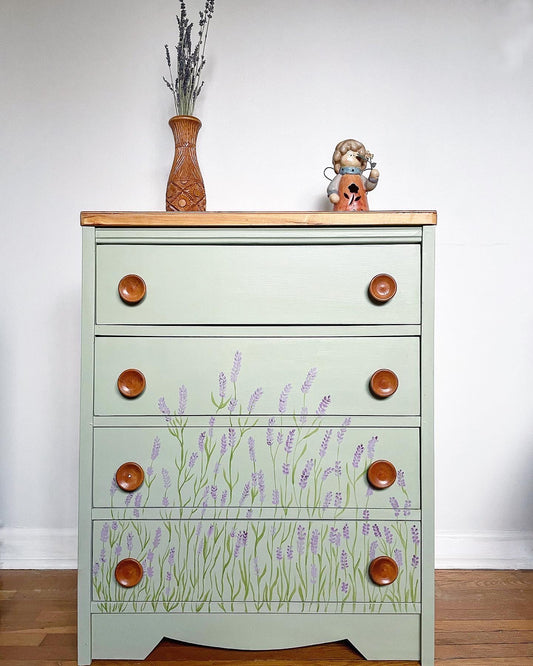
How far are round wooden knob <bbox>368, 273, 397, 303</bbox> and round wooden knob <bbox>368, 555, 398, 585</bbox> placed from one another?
0.57 metres

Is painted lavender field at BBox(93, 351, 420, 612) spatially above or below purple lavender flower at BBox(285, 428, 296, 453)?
below

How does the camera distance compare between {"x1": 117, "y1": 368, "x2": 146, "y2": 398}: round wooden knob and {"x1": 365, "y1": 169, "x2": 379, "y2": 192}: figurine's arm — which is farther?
{"x1": 365, "y1": 169, "x2": 379, "y2": 192}: figurine's arm

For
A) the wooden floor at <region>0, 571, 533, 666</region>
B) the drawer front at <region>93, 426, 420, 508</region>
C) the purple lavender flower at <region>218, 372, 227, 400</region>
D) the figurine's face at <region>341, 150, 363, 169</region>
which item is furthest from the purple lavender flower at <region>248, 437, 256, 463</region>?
the figurine's face at <region>341, 150, 363, 169</region>

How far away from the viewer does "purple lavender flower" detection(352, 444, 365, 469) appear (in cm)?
121

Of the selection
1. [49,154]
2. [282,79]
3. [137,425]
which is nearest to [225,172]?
[282,79]

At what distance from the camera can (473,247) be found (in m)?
1.80

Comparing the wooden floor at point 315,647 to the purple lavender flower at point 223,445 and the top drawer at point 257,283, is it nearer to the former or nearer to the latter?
the purple lavender flower at point 223,445

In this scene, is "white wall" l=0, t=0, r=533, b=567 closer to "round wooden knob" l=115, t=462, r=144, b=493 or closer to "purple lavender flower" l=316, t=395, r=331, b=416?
"round wooden knob" l=115, t=462, r=144, b=493

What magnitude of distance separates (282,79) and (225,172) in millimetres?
351

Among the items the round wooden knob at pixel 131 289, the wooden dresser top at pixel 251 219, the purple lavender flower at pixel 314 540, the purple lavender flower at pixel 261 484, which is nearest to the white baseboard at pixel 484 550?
the purple lavender flower at pixel 314 540

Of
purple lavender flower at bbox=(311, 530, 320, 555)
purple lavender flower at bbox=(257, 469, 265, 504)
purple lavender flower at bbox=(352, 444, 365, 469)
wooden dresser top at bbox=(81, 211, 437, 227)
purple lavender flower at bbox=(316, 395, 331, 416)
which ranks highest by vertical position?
wooden dresser top at bbox=(81, 211, 437, 227)

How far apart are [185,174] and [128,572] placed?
0.99 meters

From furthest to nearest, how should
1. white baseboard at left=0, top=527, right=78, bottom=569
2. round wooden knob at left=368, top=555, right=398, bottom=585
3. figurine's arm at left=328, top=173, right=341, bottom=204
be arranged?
white baseboard at left=0, top=527, right=78, bottom=569 → figurine's arm at left=328, top=173, right=341, bottom=204 → round wooden knob at left=368, top=555, right=398, bottom=585

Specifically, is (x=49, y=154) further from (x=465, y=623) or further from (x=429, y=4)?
(x=465, y=623)
